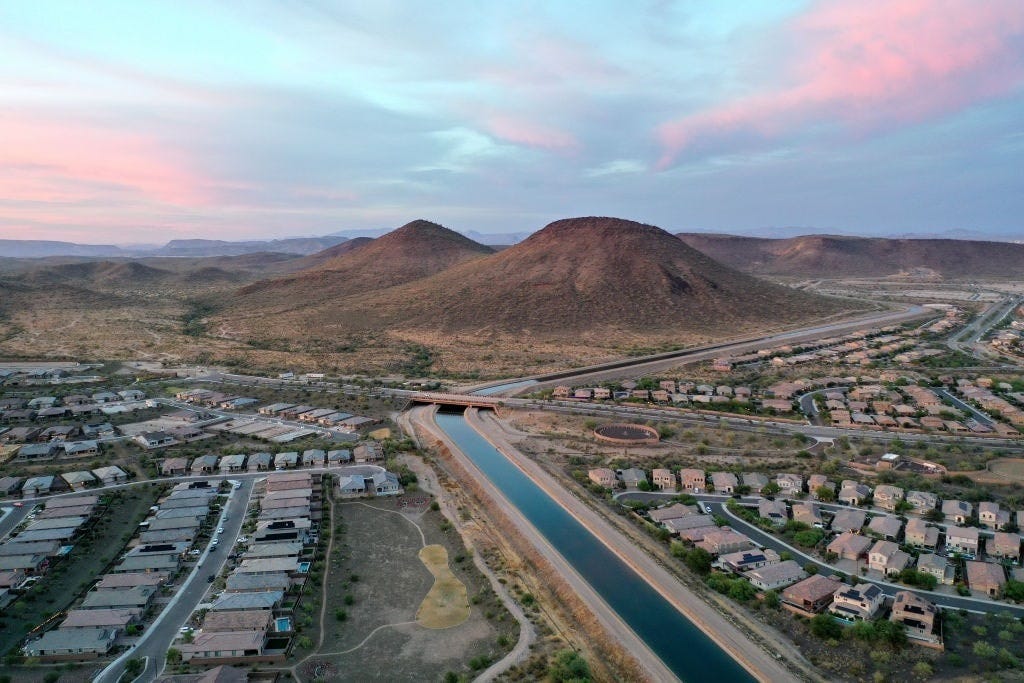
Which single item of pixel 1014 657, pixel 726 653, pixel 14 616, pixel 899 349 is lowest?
pixel 14 616

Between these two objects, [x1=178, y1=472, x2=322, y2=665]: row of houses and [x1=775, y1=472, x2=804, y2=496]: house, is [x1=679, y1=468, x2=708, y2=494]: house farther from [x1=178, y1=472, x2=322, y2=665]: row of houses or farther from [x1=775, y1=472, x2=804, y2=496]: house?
[x1=178, y1=472, x2=322, y2=665]: row of houses

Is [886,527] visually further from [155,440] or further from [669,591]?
[155,440]

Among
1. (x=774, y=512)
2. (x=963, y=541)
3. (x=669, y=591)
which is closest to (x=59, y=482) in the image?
(x=669, y=591)

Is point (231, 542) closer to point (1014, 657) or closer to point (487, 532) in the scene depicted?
point (487, 532)

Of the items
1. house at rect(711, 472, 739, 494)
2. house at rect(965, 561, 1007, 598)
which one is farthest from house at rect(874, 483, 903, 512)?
house at rect(711, 472, 739, 494)

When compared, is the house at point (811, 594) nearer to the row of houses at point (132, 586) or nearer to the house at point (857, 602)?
the house at point (857, 602)

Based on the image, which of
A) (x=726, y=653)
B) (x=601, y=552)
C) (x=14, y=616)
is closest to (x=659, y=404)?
(x=601, y=552)

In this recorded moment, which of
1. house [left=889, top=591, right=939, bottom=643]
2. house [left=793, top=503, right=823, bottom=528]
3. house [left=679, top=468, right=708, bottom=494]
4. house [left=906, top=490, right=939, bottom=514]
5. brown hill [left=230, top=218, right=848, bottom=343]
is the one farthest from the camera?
brown hill [left=230, top=218, right=848, bottom=343]
